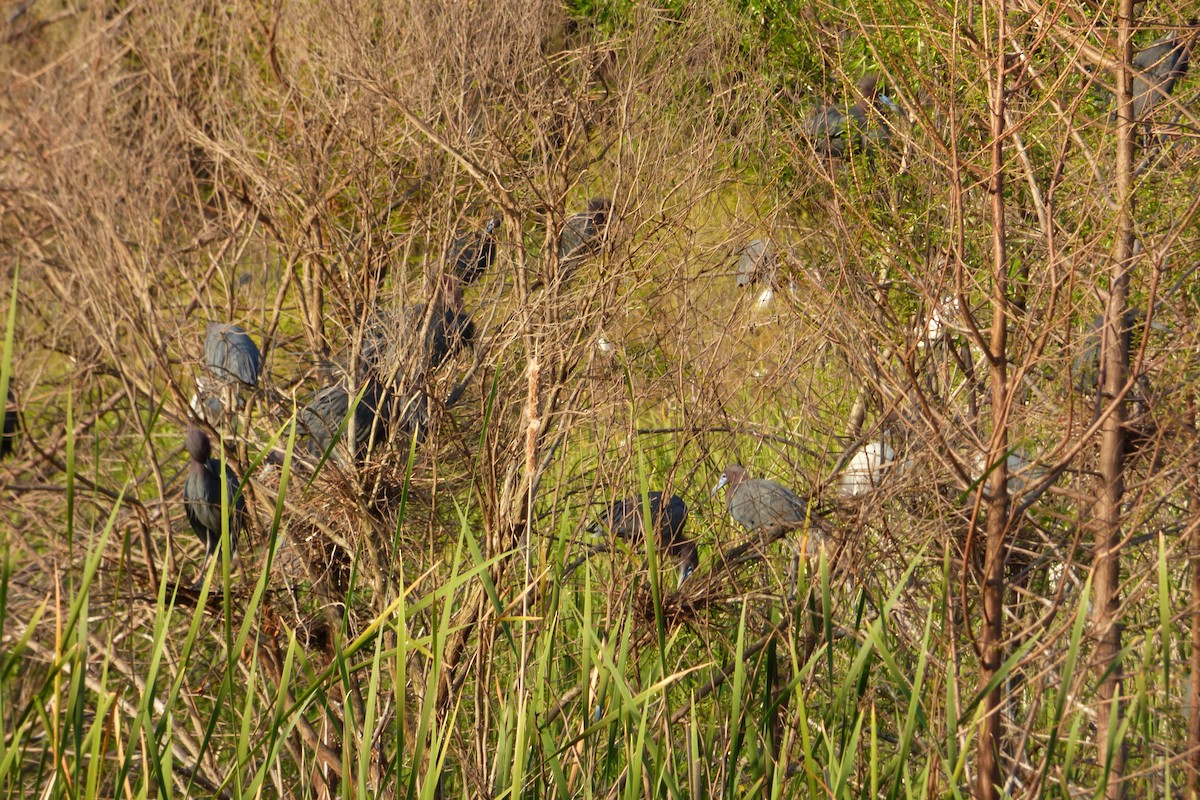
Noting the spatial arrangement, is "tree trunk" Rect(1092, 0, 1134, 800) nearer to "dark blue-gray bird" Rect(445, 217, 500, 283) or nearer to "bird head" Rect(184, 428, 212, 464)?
"dark blue-gray bird" Rect(445, 217, 500, 283)

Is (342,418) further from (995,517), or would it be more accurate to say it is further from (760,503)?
(995,517)

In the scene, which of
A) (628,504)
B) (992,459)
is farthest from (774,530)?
(992,459)

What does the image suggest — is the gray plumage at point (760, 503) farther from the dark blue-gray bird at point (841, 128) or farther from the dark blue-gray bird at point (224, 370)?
the dark blue-gray bird at point (224, 370)

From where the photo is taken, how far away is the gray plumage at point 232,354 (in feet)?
13.3

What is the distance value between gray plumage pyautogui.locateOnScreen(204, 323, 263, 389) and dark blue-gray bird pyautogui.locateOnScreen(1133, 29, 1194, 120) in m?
2.76

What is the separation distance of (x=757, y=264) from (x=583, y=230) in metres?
0.60

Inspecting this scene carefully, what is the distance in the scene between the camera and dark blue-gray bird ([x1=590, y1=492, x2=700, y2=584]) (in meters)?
3.27

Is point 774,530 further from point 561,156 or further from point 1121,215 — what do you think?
point 561,156

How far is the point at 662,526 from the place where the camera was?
11.4ft

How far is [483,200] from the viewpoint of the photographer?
15.2 feet

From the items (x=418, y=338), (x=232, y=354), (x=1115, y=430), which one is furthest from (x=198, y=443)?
(x=1115, y=430)

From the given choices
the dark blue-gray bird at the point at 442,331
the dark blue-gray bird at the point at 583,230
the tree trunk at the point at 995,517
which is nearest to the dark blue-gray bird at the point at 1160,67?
the tree trunk at the point at 995,517

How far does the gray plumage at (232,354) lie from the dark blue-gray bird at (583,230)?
1079mm

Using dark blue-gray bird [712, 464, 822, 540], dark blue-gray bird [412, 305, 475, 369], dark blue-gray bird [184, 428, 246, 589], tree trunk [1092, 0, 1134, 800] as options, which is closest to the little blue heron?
dark blue-gray bird [712, 464, 822, 540]
